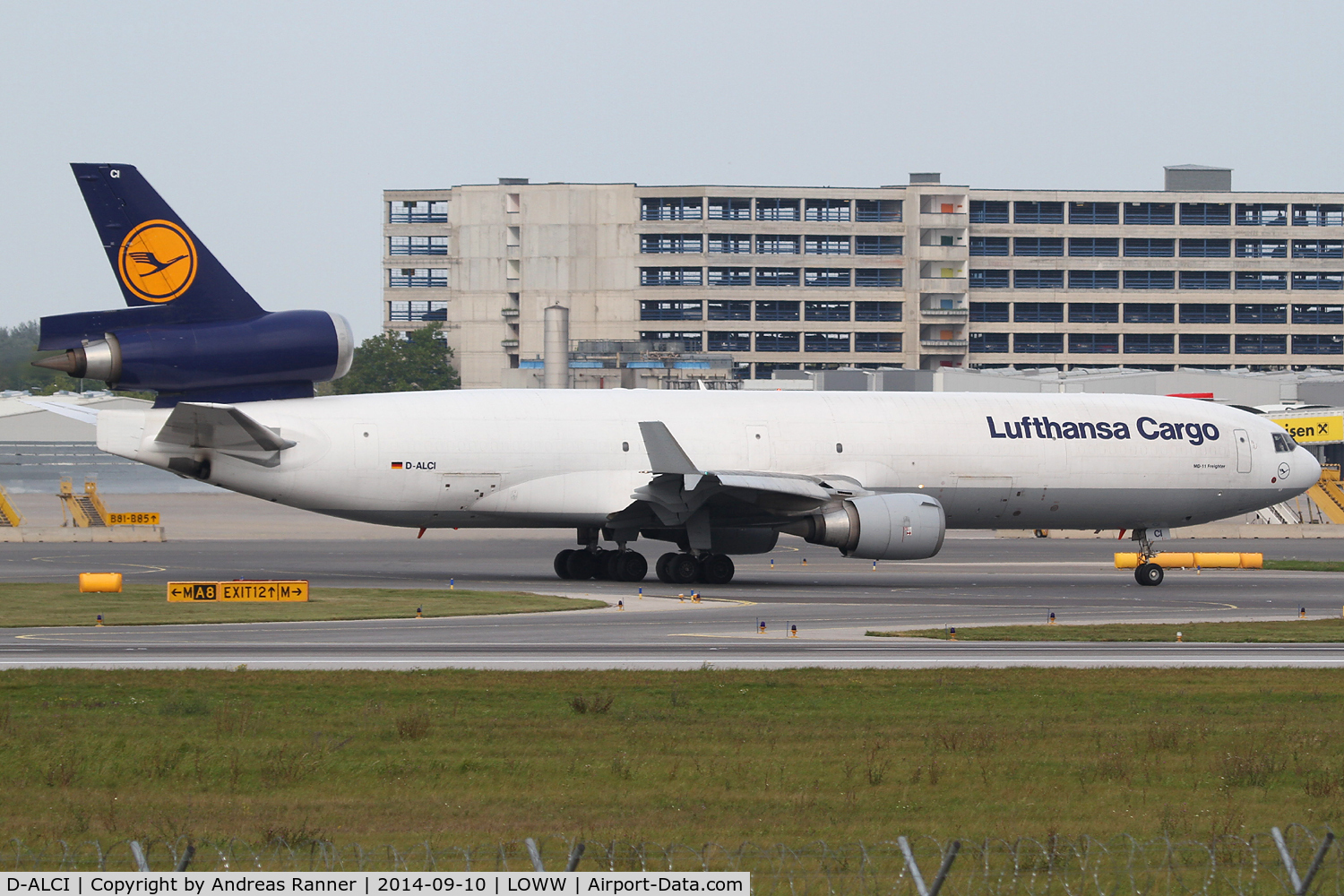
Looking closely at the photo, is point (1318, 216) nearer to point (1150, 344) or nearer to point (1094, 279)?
point (1150, 344)

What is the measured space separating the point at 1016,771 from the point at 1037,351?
407ft

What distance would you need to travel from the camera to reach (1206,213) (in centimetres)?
13388

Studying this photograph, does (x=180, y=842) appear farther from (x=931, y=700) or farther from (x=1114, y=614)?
(x=1114, y=614)

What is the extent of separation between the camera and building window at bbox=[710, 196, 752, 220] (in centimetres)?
12612

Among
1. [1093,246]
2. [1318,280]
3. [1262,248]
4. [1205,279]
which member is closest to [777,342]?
[1093,246]

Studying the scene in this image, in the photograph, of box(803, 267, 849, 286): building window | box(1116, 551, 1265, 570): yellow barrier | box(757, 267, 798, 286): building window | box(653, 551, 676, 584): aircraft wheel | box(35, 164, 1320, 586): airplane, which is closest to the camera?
box(35, 164, 1320, 586): airplane

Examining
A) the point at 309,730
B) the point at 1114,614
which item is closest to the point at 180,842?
the point at 309,730

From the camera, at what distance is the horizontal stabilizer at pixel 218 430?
109ft

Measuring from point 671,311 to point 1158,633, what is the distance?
332 ft

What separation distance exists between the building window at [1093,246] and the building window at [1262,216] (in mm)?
12518

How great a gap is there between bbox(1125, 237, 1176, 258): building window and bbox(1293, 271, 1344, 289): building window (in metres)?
12.8

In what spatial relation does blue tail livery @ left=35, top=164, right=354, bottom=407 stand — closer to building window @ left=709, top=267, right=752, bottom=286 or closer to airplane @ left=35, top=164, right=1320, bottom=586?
airplane @ left=35, top=164, right=1320, bottom=586

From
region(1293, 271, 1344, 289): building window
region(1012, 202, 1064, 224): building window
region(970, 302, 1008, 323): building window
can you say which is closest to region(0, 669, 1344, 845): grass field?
region(970, 302, 1008, 323): building window

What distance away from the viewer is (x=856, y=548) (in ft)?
116
